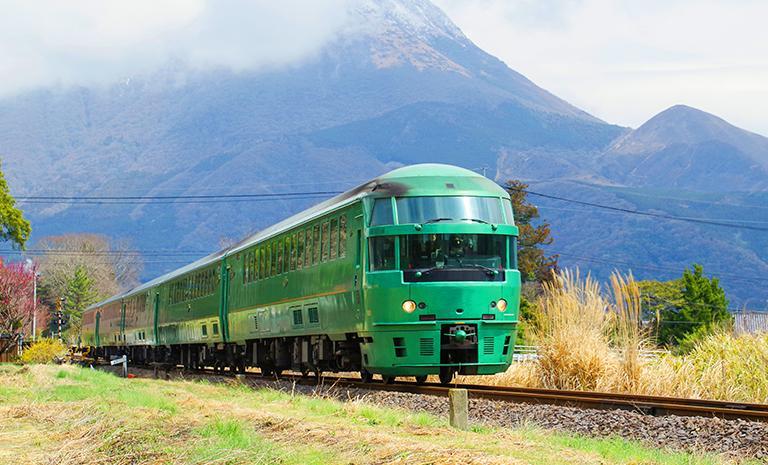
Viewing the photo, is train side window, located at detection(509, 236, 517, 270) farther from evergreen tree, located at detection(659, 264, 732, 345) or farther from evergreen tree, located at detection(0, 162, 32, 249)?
evergreen tree, located at detection(659, 264, 732, 345)

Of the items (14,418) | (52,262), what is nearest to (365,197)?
(14,418)

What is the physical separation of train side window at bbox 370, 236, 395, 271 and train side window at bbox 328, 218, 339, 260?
5.08 feet

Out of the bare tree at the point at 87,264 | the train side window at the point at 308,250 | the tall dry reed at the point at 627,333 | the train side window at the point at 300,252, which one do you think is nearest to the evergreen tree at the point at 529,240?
the bare tree at the point at 87,264

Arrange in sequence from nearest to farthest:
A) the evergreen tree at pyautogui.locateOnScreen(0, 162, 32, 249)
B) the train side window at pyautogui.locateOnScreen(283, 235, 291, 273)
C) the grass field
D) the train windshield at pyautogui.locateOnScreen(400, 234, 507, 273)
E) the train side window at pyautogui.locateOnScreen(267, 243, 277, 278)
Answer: the grass field
the train windshield at pyautogui.locateOnScreen(400, 234, 507, 273)
the train side window at pyautogui.locateOnScreen(283, 235, 291, 273)
the train side window at pyautogui.locateOnScreen(267, 243, 277, 278)
the evergreen tree at pyautogui.locateOnScreen(0, 162, 32, 249)

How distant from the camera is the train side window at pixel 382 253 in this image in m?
16.0

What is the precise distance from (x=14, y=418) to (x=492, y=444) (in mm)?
5419

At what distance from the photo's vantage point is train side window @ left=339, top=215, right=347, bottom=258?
56.9 ft

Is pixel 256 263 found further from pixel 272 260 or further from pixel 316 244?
pixel 316 244

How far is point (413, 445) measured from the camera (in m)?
8.15

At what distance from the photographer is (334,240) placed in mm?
17891

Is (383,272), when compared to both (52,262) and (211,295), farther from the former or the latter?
(52,262)

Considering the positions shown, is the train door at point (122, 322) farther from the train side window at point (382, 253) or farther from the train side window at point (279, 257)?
the train side window at point (382, 253)

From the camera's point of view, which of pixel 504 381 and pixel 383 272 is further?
pixel 504 381

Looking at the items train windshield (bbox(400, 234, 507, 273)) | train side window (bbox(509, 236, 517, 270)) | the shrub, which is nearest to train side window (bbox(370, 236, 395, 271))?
train windshield (bbox(400, 234, 507, 273))
